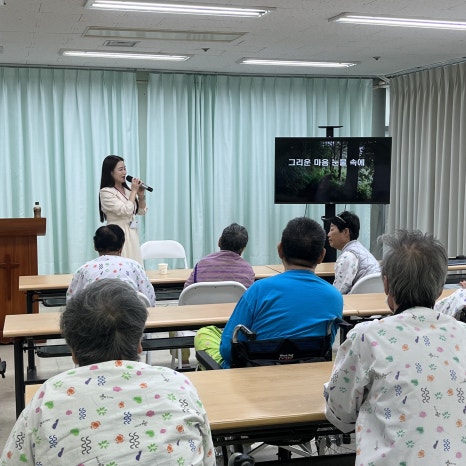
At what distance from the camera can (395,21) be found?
17.5 ft

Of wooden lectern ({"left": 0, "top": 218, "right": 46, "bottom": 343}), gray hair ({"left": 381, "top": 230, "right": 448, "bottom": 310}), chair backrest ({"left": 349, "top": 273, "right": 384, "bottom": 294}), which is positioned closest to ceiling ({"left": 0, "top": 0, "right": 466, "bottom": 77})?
wooden lectern ({"left": 0, "top": 218, "right": 46, "bottom": 343})

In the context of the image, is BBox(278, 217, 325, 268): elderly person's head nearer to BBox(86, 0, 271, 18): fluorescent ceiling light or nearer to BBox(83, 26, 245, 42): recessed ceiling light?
BBox(86, 0, 271, 18): fluorescent ceiling light

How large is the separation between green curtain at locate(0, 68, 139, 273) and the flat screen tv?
1.86 m

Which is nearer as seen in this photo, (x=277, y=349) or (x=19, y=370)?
(x=277, y=349)

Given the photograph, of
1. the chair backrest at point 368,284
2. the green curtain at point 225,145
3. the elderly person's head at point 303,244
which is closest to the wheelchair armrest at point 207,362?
the elderly person's head at point 303,244

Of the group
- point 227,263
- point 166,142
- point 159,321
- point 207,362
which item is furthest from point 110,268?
point 166,142

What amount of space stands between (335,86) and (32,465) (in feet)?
26.0

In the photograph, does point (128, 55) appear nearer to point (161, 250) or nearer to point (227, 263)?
point (161, 250)

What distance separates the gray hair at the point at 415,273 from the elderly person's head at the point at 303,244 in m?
0.92

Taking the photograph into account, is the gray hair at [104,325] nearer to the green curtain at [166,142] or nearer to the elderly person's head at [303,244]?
the elderly person's head at [303,244]

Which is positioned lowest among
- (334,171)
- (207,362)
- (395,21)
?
(207,362)

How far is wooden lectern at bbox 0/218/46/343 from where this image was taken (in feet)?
18.5

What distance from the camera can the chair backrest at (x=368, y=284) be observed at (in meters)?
4.55

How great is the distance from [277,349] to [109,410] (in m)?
1.38
